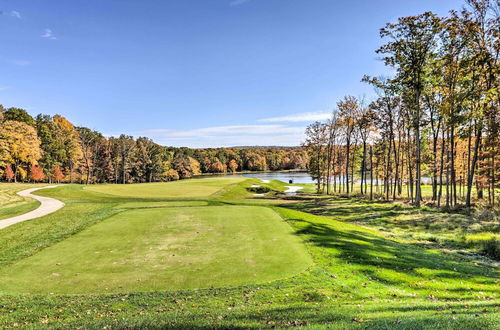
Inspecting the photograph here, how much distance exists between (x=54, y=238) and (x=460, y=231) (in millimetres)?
23358

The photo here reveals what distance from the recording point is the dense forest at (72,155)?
53.3 m

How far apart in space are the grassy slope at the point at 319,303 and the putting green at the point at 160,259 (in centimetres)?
56

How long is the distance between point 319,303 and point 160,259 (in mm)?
5855

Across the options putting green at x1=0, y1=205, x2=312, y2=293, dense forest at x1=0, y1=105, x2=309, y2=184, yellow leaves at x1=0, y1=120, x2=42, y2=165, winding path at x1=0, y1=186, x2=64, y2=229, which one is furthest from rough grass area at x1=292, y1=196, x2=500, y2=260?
yellow leaves at x1=0, y1=120, x2=42, y2=165

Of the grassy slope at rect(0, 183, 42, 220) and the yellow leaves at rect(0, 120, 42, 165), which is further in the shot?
the yellow leaves at rect(0, 120, 42, 165)

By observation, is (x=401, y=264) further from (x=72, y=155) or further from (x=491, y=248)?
(x=72, y=155)

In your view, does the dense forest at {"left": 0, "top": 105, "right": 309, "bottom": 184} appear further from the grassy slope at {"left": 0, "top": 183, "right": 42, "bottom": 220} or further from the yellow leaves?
the grassy slope at {"left": 0, "top": 183, "right": 42, "bottom": 220}

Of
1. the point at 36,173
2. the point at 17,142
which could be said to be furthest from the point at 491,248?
the point at 36,173

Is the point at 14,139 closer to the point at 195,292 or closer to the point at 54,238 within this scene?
the point at 54,238

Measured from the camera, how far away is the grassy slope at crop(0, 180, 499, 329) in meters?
6.04

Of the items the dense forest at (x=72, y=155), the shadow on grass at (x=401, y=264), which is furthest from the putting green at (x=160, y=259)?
the dense forest at (x=72, y=155)

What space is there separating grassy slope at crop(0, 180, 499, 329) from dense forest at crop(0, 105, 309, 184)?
45.6 metres

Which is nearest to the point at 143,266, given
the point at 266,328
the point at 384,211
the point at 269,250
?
the point at 269,250

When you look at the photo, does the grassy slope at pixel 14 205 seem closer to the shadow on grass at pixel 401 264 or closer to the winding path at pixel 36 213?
the winding path at pixel 36 213
